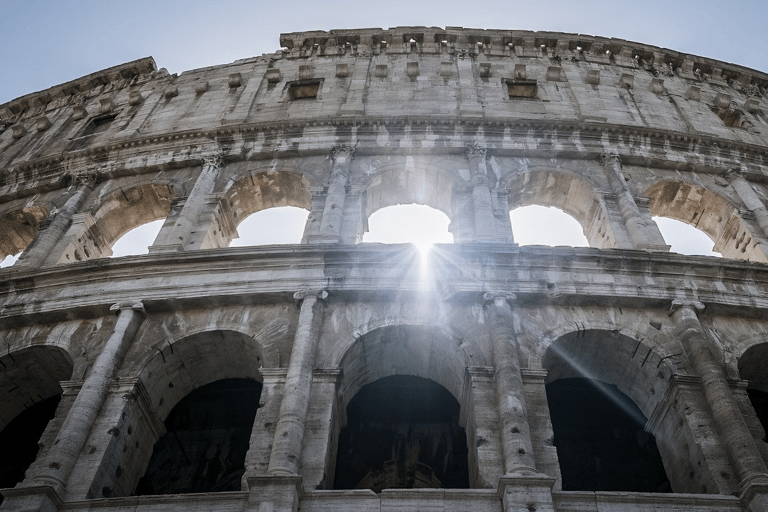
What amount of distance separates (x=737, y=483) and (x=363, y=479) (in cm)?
534

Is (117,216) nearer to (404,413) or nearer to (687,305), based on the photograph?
(404,413)

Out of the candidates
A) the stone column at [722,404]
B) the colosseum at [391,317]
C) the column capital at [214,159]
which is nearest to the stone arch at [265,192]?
the colosseum at [391,317]

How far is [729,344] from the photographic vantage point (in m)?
10.2

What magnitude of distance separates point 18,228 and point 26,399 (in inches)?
236

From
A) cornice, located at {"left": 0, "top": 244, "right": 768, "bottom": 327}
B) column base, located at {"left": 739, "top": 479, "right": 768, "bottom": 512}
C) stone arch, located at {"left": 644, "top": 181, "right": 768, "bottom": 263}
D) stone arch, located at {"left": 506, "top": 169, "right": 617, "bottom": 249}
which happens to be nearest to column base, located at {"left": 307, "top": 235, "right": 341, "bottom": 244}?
cornice, located at {"left": 0, "top": 244, "right": 768, "bottom": 327}

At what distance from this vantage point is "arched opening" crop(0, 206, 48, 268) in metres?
15.3

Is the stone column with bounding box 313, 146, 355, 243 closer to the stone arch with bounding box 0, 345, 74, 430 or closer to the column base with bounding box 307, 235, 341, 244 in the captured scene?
the column base with bounding box 307, 235, 341, 244

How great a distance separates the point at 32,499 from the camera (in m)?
7.81

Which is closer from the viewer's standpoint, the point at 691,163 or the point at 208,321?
the point at 208,321

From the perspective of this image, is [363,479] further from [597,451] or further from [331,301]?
[597,451]

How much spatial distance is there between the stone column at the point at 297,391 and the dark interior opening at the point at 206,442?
89.1 inches

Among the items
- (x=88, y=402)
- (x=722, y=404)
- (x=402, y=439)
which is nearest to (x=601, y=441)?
(x=722, y=404)

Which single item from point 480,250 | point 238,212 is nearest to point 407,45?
point 238,212

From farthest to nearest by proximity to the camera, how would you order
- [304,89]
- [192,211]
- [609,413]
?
[304,89] < [192,211] < [609,413]
